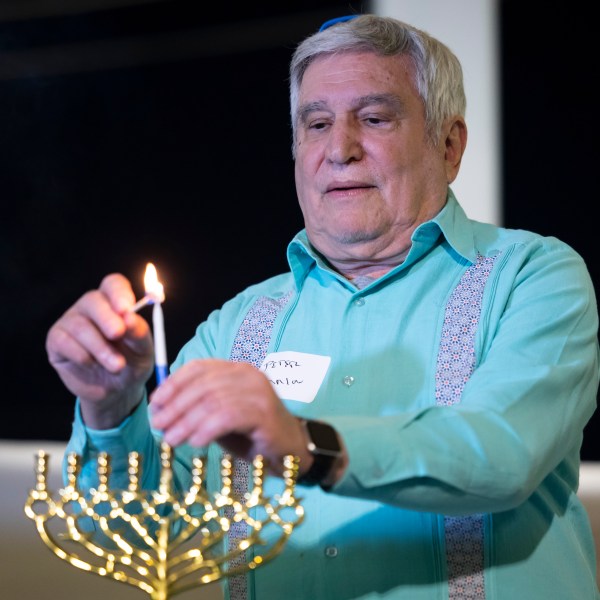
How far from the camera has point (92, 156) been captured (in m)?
4.70

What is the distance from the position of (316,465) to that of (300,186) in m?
0.85

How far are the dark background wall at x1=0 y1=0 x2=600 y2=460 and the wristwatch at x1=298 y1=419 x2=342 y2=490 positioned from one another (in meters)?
2.92

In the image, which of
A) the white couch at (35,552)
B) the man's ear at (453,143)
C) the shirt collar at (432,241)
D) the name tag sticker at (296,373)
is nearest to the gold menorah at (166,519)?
the name tag sticker at (296,373)

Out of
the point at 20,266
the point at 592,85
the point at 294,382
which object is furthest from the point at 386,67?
the point at 20,266

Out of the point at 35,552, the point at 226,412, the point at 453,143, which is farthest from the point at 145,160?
the point at 226,412

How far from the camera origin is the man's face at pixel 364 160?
68.5 inches

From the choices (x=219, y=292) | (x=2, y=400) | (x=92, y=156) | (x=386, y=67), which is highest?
(x=92, y=156)

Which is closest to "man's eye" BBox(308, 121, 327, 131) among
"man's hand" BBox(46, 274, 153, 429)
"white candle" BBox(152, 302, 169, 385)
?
"man's hand" BBox(46, 274, 153, 429)

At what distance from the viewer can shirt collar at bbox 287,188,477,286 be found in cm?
170

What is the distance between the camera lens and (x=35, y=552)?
403cm

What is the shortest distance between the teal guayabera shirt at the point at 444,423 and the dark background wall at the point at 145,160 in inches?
91.7

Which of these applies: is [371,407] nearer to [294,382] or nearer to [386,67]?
[294,382]

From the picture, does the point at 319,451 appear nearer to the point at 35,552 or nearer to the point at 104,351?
the point at 104,351

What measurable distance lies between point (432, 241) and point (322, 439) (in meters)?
0.72
